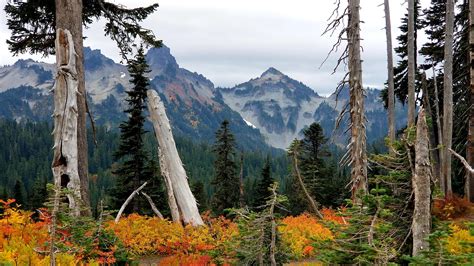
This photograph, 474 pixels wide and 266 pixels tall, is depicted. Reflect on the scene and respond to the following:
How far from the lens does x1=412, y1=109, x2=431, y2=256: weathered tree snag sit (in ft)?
15.4

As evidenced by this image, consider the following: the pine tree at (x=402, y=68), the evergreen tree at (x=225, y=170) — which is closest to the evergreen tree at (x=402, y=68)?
the pine tree at (x=402, y=68)

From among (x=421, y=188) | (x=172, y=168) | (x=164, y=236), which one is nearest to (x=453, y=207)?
(x=172, y=168)

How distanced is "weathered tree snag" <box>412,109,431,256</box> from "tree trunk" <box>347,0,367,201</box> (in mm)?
2921

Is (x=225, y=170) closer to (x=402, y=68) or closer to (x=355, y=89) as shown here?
(x=402, y=68)

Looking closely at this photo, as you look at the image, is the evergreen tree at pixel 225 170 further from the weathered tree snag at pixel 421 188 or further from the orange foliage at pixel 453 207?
the weathered tree snag at pixel 421 188

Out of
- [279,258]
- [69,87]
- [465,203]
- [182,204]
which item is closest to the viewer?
[279,258]

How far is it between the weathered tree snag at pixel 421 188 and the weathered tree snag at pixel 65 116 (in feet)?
21.6

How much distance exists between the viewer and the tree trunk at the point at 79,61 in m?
9.15

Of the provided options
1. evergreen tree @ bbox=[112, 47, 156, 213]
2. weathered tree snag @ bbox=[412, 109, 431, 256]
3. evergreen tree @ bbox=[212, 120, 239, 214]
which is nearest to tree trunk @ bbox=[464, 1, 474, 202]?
weathered tree snag @ bbox=[412, 109, 431, 256]

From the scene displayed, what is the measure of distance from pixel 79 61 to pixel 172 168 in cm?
462

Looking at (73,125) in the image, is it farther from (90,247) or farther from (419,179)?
(419,179)

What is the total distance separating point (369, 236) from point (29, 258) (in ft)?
13.1

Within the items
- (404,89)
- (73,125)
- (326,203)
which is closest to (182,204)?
(73,125)

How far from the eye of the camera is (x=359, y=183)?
7.82 metres
